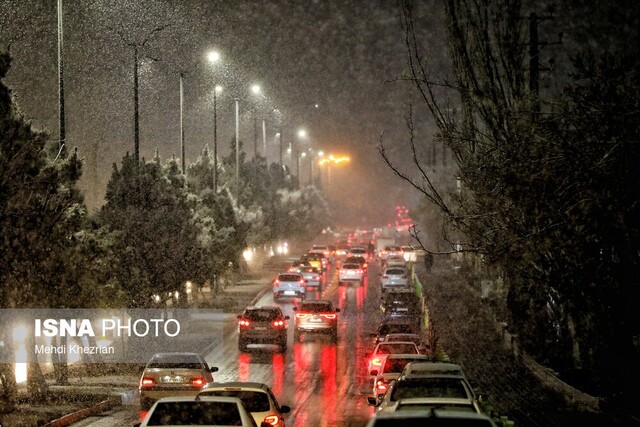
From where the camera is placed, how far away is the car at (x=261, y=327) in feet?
122

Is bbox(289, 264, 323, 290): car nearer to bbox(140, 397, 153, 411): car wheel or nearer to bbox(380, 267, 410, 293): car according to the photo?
bbox(380, 267, 410, 293): car

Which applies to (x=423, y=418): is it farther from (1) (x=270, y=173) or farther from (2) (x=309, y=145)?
(2) (x=309, y=145)

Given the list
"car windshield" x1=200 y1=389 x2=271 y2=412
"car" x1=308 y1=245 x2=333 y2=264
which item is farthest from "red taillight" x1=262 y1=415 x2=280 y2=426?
"car" x1=308 y1=245 x2=333 y2=264

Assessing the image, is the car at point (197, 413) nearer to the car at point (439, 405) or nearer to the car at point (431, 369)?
the car at point (439, 405)

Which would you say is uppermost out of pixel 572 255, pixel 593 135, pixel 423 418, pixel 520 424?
pixel 593 135

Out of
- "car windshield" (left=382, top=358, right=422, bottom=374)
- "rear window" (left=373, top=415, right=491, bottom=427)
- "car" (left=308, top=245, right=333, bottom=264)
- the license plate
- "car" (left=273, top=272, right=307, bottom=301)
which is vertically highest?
"car" (left=308, top=245, right=333, bottom=264)

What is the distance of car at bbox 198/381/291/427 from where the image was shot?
55.1 ft

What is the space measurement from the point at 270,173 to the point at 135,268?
65299 millimetres

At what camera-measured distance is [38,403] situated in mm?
24875

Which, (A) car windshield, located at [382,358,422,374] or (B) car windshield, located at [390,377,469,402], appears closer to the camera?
(B) car windshield, located at [390,377,469,402]

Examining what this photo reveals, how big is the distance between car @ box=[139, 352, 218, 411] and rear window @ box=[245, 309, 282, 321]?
44.2 feet

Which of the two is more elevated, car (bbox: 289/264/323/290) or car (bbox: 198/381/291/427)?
car (bbox: 289/264/323/290)

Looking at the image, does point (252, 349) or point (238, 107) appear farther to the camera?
point (238, 107)

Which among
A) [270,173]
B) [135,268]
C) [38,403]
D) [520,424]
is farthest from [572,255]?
[270,173]
